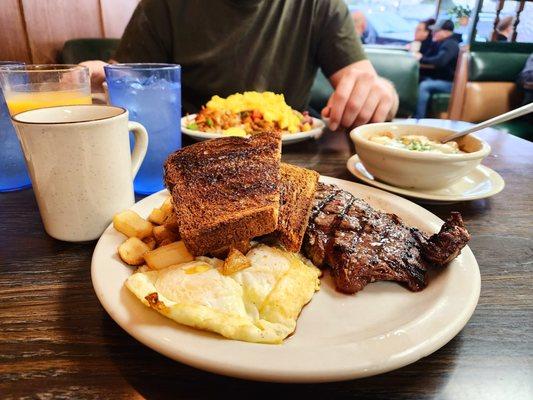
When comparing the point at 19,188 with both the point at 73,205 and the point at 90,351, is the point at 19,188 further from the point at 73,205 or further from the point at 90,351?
the point at 90,351

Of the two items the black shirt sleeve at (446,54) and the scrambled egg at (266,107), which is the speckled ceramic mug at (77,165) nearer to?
the scrambled egg at (266,107)

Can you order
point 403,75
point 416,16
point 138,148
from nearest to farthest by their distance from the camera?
point 138,148 < point 403,75 < point 416,16

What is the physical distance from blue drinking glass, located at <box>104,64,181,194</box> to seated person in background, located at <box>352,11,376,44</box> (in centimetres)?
681

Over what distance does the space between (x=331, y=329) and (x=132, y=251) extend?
428 mm

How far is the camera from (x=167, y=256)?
791 mm

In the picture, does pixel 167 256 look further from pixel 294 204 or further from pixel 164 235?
pixel 294 204

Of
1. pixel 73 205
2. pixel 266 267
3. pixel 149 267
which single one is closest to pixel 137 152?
pixel 73 205

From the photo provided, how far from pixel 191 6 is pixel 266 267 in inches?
95.0

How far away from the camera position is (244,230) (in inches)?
32.0

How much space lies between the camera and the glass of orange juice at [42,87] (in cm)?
110

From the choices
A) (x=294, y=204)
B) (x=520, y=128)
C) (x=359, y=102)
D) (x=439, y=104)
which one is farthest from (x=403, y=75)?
(x=294, y=204)

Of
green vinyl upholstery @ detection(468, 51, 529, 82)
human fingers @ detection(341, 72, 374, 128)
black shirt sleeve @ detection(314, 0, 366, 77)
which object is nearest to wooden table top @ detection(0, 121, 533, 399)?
human fingers @ detection(341, 72, 374, 128)

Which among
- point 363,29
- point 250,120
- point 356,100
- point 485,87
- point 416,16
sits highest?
point 416,16

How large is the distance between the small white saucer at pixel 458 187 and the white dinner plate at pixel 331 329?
38cm
